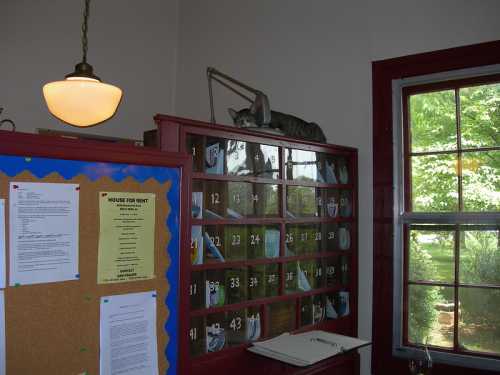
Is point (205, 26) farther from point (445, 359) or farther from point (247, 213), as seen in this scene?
point (445, 359)

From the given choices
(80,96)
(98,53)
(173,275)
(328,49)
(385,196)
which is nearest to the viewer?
(173,275)

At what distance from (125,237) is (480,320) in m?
1.85

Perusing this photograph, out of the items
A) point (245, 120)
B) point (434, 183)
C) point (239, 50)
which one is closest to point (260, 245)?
point (245, 120)

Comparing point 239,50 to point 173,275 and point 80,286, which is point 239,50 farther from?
point 80,286

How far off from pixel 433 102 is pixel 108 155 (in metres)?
1.86

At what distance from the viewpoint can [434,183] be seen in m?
2.67

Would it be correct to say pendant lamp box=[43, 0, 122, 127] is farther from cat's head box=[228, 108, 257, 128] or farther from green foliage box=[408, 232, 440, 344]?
green foliage box=[408, 232, 440, 344]

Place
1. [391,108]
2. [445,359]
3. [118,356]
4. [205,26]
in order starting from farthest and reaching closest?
[205,26] → [391,108] → [445,359] → [118,356]

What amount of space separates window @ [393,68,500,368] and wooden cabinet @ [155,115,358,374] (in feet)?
0.95

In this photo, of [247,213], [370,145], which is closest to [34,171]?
[247,213]

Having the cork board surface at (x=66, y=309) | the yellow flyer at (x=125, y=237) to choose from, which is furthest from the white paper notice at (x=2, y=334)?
the yellow flyer at (x=125, y=237)

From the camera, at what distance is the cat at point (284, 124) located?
237 centimetres

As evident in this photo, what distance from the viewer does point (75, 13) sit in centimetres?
337

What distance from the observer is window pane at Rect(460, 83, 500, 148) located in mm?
2533
